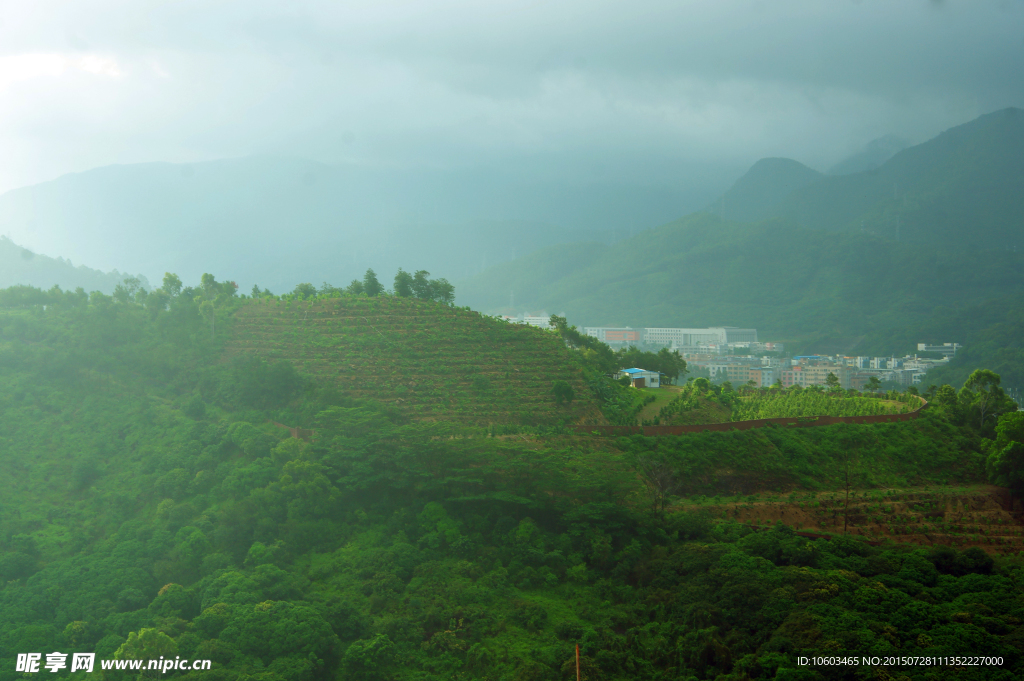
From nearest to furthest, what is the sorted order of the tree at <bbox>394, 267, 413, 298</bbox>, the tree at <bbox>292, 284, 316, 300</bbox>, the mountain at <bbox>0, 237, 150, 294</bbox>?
the tree at <bbox>394, 267, 413, 298</bbox>, the tree at <bbox>292, 284, 316, 300</bbox>, the mountain at <bbox>0, 237, 150, 294</bbox>

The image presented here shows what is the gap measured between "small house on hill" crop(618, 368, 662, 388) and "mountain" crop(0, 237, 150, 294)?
251 feet

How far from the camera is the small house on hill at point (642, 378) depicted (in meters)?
41.5

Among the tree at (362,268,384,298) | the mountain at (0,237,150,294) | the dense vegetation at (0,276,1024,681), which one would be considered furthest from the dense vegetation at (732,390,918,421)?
the mountain at (0,237,150,294)

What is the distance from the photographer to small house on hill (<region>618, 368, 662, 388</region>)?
4153cm

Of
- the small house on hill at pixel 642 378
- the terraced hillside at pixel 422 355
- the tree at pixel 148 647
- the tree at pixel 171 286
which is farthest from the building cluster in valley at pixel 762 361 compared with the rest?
the tree at pixel 148 647

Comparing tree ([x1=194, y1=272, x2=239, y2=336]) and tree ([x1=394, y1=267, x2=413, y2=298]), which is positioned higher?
tree ([x1=394, y1=267, x2=413, y2=298])

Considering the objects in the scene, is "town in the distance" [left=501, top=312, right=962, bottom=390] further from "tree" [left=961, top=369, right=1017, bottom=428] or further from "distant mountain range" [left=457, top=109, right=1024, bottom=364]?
"tree" [left=961, top=369, right=1017, bottom=428]

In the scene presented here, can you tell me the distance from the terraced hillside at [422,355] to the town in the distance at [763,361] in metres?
10.8

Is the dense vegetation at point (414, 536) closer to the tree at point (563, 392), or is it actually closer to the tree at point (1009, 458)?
the tree at point (1009, 458)

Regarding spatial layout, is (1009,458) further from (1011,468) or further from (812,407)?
(812,407)

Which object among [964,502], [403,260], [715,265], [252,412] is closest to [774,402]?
[964,502]

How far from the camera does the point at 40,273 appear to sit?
8862 cm

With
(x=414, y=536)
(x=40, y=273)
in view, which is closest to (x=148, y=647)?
(x=414, y=536)

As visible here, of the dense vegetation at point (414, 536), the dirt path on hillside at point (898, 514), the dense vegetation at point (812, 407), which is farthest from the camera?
A: the dense vegetation at point (812, 407)
